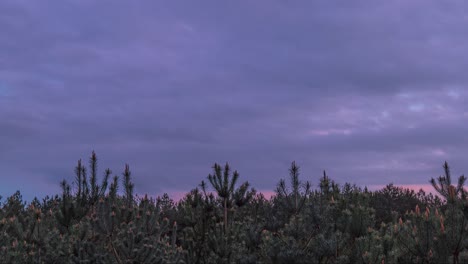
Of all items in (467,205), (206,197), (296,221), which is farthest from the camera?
(206,197)

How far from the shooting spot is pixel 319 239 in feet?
21.1

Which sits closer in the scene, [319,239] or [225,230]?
[319,239]

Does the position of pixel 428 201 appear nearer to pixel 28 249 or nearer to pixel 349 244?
pixel 349 244

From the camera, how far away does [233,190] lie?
8641mm

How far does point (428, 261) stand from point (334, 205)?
6.25 ft

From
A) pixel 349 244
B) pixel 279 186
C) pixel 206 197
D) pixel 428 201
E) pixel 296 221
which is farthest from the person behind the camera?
pixel 428 201

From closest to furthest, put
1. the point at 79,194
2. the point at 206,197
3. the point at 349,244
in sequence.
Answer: the point at 349,244
the point at 206,197
the point at 79,194

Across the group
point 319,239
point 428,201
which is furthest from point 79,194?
point 428,201

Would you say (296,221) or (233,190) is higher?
(233,190)

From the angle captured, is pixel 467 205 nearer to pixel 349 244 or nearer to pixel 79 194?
pixel 349 244

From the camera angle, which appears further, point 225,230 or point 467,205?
point 225,230

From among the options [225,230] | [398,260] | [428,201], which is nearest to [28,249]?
[225,230]

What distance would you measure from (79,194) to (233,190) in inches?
185

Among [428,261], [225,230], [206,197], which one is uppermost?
[206,197]
